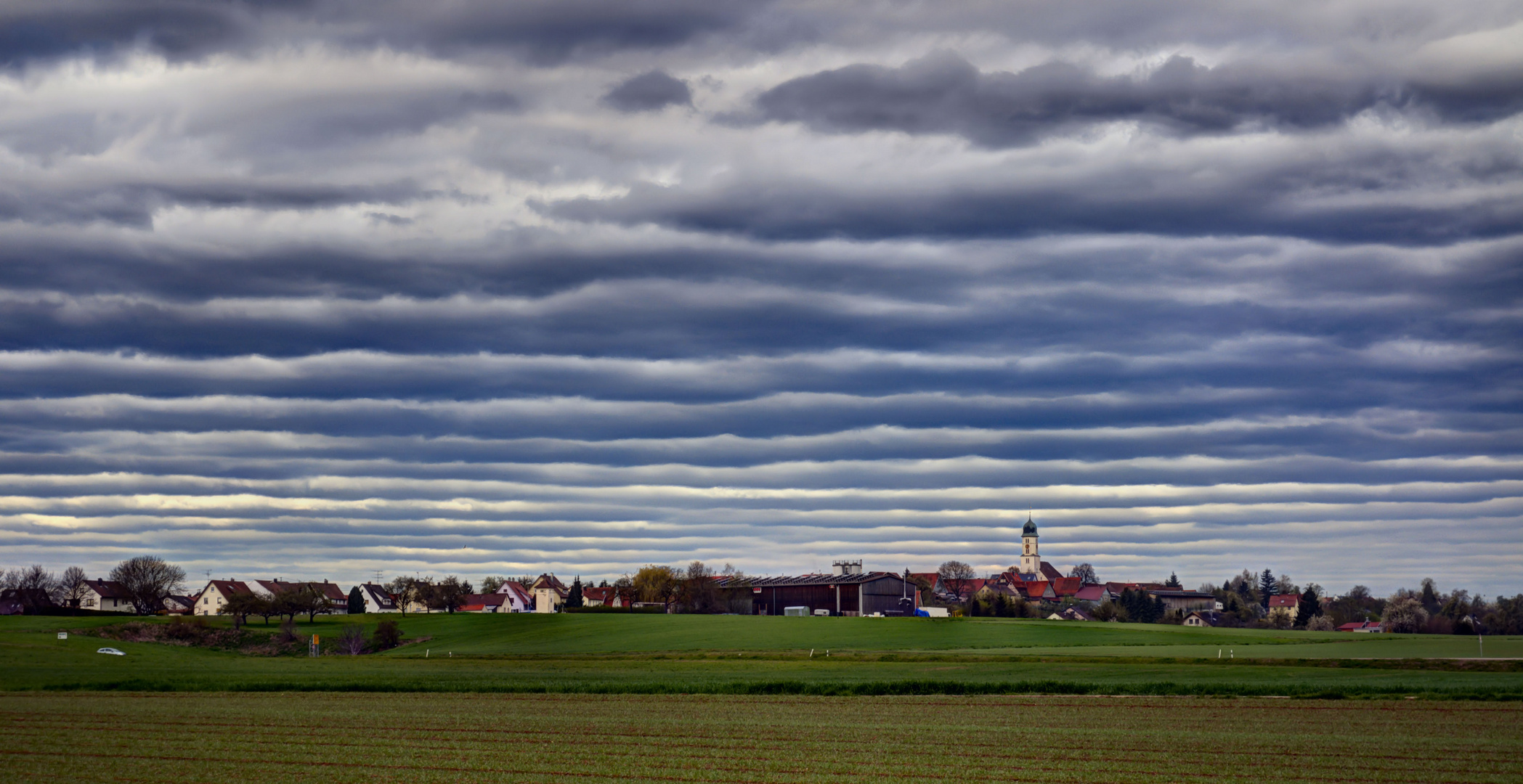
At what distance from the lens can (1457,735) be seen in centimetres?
3484

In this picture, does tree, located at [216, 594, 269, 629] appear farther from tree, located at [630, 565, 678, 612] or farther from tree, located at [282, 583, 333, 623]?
tree, located at [630, 565, 678, 612]

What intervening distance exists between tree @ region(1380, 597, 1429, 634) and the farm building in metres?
71.2

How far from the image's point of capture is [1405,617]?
187125 millimetres

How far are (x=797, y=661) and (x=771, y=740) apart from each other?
5234cm

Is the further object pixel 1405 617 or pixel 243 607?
pixel 1405 617

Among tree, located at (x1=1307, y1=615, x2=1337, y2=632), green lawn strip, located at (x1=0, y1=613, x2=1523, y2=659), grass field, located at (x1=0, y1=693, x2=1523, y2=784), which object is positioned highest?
grass field, located at (x1=0, y1=693, x2=1523, y2=784)

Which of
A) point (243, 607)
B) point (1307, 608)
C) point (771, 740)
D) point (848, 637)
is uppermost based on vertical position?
point (243, 607)

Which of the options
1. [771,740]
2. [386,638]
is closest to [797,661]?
[771,740]

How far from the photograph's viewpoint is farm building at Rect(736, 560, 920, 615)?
17212cm

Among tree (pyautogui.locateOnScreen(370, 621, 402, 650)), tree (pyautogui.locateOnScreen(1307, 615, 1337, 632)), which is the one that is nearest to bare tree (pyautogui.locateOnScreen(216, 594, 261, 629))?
tree (pyautogui.locateOnScreen(370, 621, 402, 650))

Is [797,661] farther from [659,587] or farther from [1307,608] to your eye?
[1307,608]

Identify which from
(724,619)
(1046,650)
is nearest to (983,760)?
(1046,650)

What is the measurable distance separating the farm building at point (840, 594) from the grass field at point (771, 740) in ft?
407

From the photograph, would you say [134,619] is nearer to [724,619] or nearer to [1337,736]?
[724,619]
